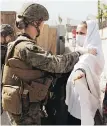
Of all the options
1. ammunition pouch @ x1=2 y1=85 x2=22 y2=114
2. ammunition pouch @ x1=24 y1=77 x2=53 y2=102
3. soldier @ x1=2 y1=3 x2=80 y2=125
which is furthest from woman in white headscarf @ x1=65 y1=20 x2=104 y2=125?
ammunition pouch @ x1=2 y1=85 x2=22 y2=114

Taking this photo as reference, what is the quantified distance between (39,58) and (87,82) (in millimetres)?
629

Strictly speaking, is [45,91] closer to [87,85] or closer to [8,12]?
[87,85]

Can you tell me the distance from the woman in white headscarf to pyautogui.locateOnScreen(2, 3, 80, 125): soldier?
0.17 m

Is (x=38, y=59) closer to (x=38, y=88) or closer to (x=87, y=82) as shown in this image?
(x=38, y=88)

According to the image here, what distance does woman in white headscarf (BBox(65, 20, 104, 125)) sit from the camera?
2.77 m

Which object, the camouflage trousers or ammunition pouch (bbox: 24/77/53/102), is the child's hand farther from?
the camouflage trousers

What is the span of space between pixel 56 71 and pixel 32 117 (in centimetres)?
48

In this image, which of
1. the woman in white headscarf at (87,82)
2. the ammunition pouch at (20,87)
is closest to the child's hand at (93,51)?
the woman in white headscarf at (87,82)

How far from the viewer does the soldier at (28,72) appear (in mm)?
2535

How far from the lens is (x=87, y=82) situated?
2.85 m

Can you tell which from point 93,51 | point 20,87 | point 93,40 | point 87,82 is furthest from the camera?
point 93,40

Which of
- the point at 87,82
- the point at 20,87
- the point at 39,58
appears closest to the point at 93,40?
the point at 87,82

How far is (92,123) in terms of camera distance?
277 cm

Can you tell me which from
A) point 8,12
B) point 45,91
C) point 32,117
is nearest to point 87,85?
point 45,91
